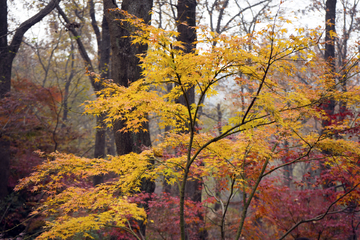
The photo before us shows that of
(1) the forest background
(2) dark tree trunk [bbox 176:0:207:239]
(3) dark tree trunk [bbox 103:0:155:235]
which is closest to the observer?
(1) the forest background

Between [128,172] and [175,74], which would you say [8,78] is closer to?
[128,172]

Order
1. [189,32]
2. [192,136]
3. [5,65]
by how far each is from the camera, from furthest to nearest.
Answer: [5,65]
[189,32]
[192,136]

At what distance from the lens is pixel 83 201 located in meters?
3.27

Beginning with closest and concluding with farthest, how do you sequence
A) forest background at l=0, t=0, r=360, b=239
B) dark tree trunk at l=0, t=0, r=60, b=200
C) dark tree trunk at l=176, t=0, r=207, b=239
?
forest background at l=0, t=0, r=360, b=239, dark tree trunk at l=176, t=0, r=207, b=239, dark tree trunk at l=0, t=0, r=60, b=200

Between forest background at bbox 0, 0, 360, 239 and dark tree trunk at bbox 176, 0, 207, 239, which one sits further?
dark tree trunk at bbox 176, 0, 207, 239

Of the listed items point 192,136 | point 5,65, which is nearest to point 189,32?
point 192,136

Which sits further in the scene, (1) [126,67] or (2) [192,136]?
(1) [126,67]

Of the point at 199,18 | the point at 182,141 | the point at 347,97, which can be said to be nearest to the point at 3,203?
the point at 182,141

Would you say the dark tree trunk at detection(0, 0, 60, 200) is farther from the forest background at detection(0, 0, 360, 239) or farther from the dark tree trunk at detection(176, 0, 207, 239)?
the dark tree trunk at detection(176, 0, 207, 239)

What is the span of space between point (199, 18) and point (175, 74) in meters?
9.70

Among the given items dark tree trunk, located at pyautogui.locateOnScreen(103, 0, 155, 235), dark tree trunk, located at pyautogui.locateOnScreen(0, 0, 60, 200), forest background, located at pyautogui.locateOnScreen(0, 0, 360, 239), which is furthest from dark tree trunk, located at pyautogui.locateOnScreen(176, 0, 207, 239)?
dark tree trunk, located at pyautogui.locateOnScreen(0, 0, 60, 200)

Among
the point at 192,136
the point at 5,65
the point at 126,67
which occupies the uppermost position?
the point at 5,65

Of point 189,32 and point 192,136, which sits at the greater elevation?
point 189,32

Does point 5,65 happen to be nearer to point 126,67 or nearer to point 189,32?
point 126,67
